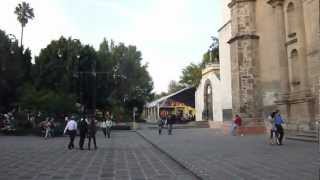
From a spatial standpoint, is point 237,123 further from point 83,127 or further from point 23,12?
point 23,12

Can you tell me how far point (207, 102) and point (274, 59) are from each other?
30.1 m

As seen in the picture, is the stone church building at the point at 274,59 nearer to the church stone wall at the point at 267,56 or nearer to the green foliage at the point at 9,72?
the church stone wall at the point at 267,56

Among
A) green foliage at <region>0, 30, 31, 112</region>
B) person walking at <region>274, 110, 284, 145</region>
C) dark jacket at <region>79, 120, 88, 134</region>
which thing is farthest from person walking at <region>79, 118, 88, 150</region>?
green foliage at <region>0, 30, 31, 112</region>

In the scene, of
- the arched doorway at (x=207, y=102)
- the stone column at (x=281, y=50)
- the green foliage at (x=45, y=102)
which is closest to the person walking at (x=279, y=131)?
the stone column at (x=281, y=50)

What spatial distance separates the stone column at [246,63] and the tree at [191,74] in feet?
205

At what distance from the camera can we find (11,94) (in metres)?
55.4

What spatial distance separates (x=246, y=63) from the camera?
33.3 metres

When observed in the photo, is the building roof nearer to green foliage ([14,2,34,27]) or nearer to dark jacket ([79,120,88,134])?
green foliage ([14,2,34,27])

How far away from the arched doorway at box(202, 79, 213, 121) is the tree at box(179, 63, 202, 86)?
32241mm

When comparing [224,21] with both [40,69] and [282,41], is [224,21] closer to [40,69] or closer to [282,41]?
[282,41]

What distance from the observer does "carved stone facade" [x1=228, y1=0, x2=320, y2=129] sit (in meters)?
28.6

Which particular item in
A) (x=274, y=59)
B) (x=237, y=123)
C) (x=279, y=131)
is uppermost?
(x=274, y=59)

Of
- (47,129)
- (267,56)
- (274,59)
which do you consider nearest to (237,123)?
(274,59)

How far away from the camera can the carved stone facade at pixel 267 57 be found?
93.9ft
